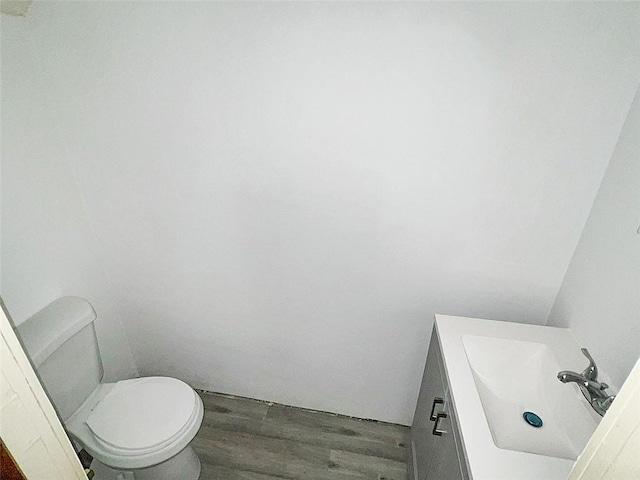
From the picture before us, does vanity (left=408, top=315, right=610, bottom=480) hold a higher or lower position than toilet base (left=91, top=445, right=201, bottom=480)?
higher

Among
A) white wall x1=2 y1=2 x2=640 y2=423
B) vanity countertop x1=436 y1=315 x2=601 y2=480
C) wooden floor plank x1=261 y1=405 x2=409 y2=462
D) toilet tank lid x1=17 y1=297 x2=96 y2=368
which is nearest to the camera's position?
vanity countertop x1=436 y1=315 x2=601 y2=480

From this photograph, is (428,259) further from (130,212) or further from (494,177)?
(130,212)

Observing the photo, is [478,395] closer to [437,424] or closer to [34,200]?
[437,424]

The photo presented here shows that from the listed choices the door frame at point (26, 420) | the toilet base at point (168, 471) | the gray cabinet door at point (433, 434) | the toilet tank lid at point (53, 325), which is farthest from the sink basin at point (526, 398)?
the toilet tank lid at point (53, 325)

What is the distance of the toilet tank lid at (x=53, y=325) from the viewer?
50.3 inches

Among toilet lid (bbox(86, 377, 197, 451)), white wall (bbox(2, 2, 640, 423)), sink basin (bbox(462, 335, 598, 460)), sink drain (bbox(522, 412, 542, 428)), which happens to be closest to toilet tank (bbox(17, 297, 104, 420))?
toilet lid (bbox(86, 377, 197, 451))

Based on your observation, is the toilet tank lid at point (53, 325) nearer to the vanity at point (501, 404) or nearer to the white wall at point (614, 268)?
the vanity at point (501, 404)

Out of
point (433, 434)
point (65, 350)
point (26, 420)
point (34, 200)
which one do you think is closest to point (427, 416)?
point (433, 434)

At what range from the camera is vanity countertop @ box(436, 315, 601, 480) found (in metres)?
0.90

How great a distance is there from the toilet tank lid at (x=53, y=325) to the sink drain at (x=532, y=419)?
1.61 metres

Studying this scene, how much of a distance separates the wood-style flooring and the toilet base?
0.09 meters

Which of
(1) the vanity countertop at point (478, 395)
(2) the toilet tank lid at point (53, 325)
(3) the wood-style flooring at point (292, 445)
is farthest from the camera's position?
(3) the wood-style flooring at point (292, 445)

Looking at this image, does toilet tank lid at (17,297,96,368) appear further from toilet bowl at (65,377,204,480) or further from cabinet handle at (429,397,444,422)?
cabinet handle at (429,397,444,422)

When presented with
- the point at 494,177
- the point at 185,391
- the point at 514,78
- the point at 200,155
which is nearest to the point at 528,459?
the point at 494,177
